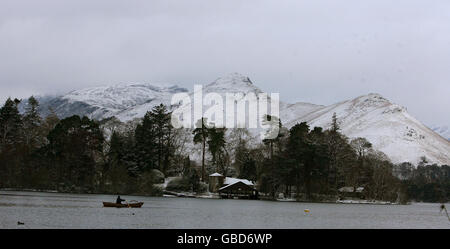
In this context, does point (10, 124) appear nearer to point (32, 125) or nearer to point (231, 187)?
point (32, 125)

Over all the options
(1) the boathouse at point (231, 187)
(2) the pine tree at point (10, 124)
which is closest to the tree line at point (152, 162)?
(2) the pine tree at point (10, 124)

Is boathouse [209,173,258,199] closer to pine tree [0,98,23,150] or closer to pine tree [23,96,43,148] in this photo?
pine tree [23,96,43,148]

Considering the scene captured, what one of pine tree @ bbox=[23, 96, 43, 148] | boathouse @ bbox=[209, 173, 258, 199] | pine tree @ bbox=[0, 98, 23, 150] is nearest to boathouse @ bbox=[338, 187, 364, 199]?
boathouse @ bbox=[209, 173, 258, 199]

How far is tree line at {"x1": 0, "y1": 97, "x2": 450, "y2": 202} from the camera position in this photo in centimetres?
9550

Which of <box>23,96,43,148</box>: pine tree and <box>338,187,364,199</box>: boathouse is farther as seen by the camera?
<box>23,96,43,148</box>: pine tree

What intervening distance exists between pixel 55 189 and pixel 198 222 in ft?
184

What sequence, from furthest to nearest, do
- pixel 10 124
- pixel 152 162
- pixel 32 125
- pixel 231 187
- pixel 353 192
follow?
pixel 32 125 < pixel 10 124 < pixel 353 192 < pixel 152 162 < pixel 231 187

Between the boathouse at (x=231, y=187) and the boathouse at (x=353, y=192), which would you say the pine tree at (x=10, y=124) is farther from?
the boathouse at (x=353, y=192)

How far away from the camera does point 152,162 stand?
102875mm

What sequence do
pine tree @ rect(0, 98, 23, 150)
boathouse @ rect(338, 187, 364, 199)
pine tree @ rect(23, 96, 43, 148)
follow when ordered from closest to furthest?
boathouse @ rect(338, 187, 364, 199) → pine tree @ rect(0, 98, 23, 150) → pine tree @ rect(23, 96, 43, 148)

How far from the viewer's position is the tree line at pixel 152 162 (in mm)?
95500

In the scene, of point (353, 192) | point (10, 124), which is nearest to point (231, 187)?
point (353, 192)

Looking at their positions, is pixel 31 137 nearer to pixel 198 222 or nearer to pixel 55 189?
pixel 55 189

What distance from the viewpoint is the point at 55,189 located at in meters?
94.6
